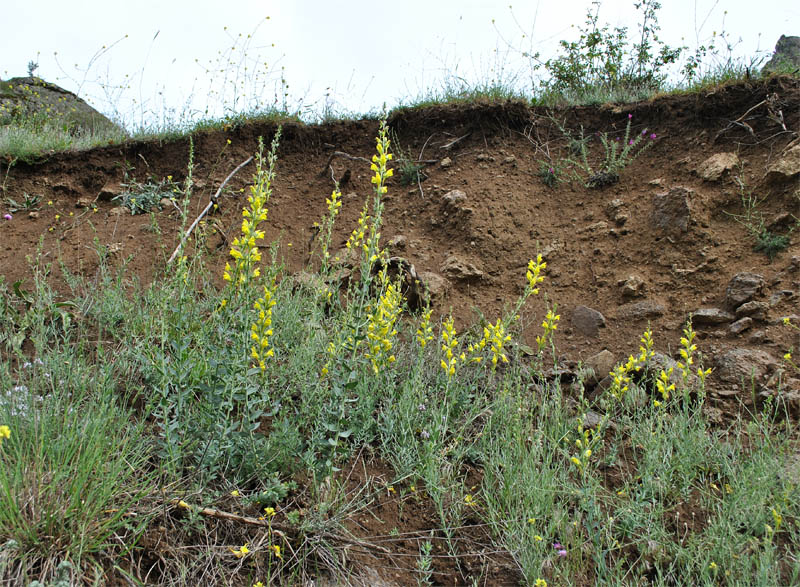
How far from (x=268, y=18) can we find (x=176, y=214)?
3218 mm

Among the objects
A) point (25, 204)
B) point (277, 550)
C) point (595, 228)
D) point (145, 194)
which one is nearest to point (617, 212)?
point (595, 228)

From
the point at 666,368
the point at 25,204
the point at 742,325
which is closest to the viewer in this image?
the point at 666,368

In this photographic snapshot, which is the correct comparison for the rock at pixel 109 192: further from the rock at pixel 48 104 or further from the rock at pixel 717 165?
the rock at pixel 717 165

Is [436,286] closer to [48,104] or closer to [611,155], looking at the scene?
[611,155]

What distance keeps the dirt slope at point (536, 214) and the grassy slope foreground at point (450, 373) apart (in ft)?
0.09

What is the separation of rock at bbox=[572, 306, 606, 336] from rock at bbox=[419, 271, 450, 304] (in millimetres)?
1021

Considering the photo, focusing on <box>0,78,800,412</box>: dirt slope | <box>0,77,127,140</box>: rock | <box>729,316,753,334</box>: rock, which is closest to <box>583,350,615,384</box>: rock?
<box>0,78,800,412</box>: dirt slope

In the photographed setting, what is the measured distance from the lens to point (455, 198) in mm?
5090

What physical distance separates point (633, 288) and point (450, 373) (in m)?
2.01

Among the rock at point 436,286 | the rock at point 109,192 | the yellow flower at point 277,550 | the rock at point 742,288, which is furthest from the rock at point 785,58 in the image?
the rock at point 109,192

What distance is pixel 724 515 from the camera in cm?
216

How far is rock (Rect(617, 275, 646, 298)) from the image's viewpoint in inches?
155

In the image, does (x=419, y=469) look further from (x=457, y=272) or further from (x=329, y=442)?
(x=457, y=272)

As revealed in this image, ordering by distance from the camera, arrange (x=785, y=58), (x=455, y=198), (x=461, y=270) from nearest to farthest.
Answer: (x=461, y=270), (x=455, y=198), (x=785, y=58)
